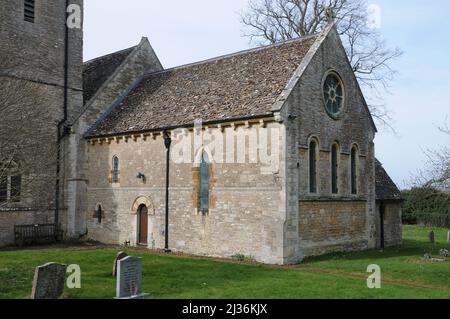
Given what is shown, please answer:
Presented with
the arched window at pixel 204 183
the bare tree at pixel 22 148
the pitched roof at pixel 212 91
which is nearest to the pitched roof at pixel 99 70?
the pitched roof at pixel 212 91

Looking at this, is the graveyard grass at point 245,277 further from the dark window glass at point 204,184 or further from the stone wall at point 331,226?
the dark window glass at point 204,184

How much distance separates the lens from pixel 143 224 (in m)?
23.2

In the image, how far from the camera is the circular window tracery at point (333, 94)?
2125cm

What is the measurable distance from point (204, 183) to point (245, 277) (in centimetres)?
674

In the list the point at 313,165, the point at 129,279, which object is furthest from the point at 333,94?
the point at 129,279

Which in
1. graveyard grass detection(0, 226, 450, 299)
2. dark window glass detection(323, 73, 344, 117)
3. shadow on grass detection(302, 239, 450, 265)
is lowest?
shadow on grass detection(302, 239, 450, 265)

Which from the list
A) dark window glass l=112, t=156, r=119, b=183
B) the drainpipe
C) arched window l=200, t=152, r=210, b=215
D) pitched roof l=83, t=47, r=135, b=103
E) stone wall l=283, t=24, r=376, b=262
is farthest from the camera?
pitched roof l=83, t=47, r=135, b=103

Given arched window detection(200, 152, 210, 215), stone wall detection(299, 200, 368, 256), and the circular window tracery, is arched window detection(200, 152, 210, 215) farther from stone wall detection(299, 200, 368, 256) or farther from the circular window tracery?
the circular window tracery

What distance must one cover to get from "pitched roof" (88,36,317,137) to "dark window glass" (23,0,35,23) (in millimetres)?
6482

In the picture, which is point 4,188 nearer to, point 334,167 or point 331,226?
point 331,226

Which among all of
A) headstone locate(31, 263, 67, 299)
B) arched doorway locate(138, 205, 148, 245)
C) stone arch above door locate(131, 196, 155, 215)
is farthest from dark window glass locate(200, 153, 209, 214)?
headstone locate(31, 263, 67, 299)

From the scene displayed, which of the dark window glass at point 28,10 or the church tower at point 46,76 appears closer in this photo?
the church tower at point 46,76

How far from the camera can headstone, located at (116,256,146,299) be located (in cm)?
1159

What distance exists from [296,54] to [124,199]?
11.0 metres
